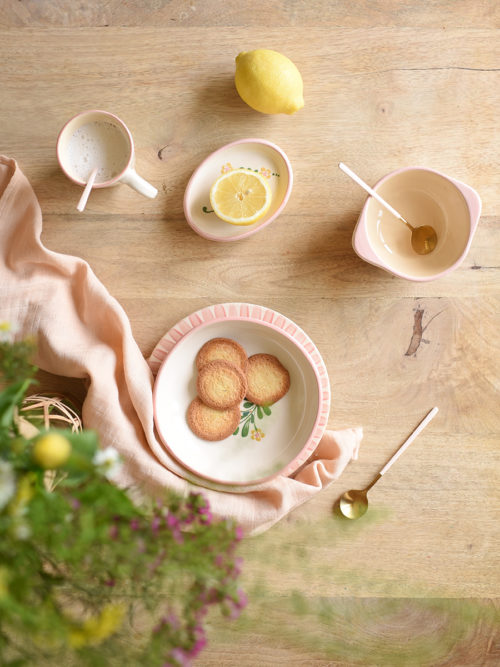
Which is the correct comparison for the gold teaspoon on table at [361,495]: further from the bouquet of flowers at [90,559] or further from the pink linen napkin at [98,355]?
the bouquet of flowers at [90,559]

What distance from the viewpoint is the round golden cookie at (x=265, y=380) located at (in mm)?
1172

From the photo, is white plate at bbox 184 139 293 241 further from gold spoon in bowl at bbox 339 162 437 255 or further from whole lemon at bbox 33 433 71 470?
whole lemon at bbox 33 433 71 470

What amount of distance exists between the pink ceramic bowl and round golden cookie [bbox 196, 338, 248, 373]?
294mm

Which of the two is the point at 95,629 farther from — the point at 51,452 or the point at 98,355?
the point at 98,355

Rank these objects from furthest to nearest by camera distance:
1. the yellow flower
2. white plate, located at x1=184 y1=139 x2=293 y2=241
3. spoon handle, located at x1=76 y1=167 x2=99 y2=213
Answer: white plate, located at x1=184 y1=139 x2=293 y2=241, spoon handle, located at x1=76 y1=167 x2=99 y2=213, the yellow flower

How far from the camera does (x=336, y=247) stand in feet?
3.90

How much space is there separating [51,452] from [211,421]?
648 mm

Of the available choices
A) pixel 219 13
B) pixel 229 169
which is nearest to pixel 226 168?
pixel 229 169

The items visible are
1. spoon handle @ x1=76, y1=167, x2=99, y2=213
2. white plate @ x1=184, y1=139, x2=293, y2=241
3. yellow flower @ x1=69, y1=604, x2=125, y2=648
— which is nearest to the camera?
yellow flower @ x1=69, y1=604, x2=125, y2=648

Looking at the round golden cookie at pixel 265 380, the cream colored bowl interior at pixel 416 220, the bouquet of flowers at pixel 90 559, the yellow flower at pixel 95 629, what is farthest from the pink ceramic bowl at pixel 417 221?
the yellow flower at pixel 95 629

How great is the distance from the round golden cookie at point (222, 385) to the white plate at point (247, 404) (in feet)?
0.13

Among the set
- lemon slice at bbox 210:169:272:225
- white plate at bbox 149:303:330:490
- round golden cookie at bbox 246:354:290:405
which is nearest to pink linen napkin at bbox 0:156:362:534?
white plate at bbox 149:303:330:490

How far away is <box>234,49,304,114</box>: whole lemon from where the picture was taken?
1.08 meters

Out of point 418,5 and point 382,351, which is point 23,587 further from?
point 418,5
